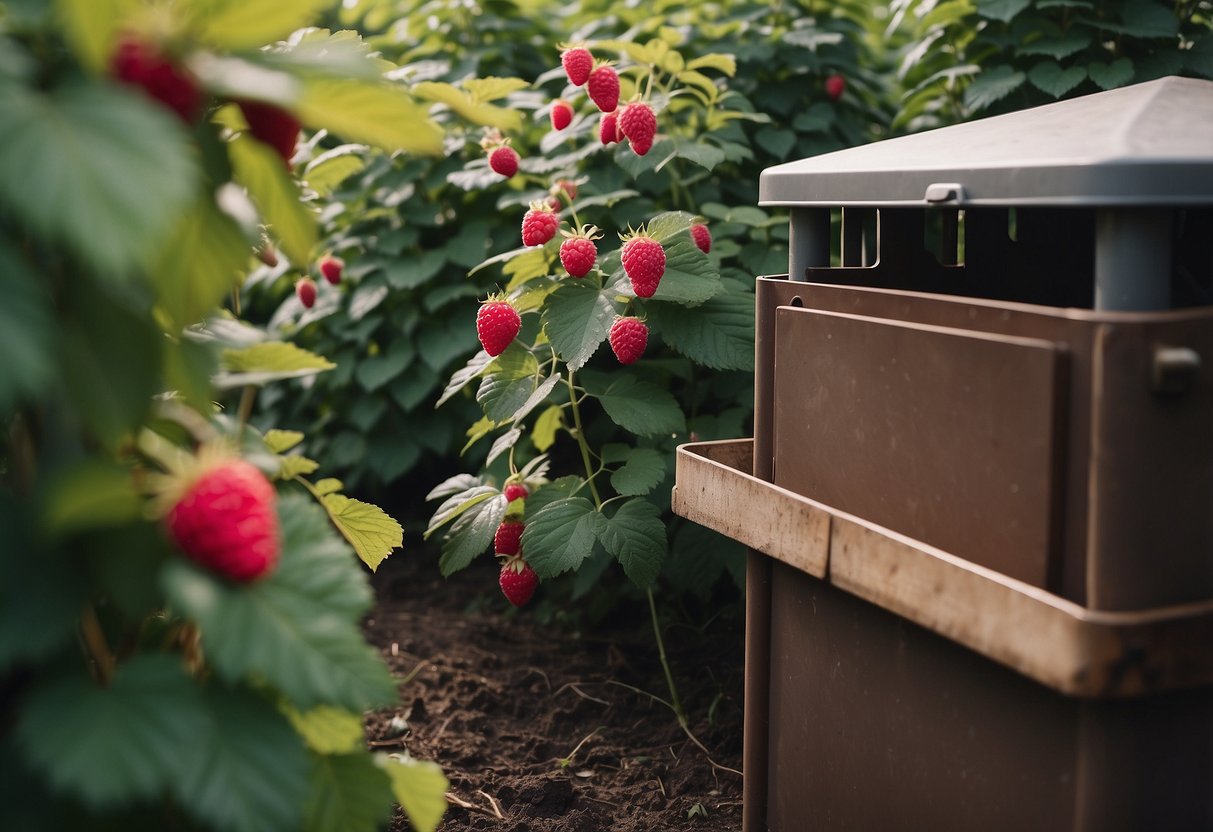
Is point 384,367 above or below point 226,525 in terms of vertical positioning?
below

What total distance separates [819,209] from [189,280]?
1.00m

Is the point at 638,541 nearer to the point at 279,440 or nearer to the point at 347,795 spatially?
the point at 279,440

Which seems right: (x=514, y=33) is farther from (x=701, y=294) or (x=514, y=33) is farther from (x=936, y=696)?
(x=936, y=696)

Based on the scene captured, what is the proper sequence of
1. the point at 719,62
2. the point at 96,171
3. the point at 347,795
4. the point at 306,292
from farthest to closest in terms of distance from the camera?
the point at 306,292 → the point at 719,62 → the point at 347,795 → the point at 96,171

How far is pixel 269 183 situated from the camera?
1059 mm

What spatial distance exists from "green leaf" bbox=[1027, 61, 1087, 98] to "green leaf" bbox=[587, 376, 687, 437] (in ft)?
3.78

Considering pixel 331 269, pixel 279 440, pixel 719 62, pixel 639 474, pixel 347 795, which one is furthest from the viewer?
pixel 331 269

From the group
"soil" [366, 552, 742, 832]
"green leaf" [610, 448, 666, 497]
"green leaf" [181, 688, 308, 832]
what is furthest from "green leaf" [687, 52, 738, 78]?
"green leaf" [181, 688, 308, 832]

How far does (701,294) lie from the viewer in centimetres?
217

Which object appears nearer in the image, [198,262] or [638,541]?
[198,262]

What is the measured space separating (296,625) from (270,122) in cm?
44

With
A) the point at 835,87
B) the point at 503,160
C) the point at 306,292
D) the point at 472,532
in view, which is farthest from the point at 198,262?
the point at 835,87

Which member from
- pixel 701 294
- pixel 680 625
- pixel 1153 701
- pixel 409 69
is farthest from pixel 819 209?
pixel 409 69

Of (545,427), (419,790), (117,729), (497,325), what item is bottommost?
(419,790)
